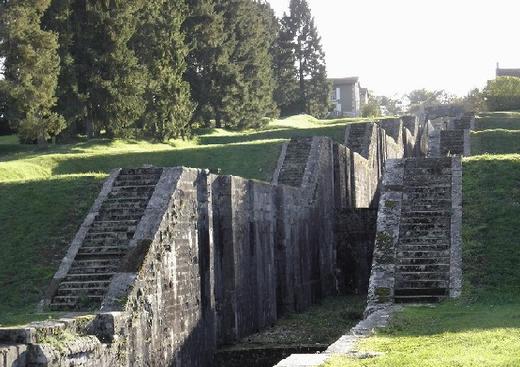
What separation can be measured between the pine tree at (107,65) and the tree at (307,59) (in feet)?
125

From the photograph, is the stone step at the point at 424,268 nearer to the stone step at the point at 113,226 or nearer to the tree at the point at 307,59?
the stone step at the point at 113,226

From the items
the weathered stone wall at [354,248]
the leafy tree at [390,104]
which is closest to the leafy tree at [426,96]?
the leafy tree at [390,104]

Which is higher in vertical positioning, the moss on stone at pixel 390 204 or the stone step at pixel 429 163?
the stone step at pixel 429 163

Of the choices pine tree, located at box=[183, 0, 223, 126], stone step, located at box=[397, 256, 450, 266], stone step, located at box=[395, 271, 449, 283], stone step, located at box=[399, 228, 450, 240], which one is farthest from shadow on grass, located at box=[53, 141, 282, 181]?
pine tree, located at box=[183, 0, 223, 126]

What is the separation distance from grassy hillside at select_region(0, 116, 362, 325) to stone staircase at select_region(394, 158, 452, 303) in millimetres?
7351

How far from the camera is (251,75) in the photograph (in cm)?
5556

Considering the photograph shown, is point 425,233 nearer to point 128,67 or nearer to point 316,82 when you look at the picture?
point 128,67

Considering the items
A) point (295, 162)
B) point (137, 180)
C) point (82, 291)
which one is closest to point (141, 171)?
point (137, 180)

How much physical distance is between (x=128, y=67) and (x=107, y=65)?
90 centimetres

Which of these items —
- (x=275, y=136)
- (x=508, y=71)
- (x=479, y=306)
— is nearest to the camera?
(x=479, y=306)

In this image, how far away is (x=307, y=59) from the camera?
77.0 meters

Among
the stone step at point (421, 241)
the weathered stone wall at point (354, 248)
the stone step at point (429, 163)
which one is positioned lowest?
the weathered stone wall at point (354, 248)

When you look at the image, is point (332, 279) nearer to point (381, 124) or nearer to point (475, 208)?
point (475, 208)

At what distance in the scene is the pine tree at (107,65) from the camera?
36.5m
